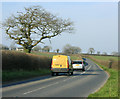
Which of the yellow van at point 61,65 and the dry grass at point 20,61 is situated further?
the yellow van at point 61,65

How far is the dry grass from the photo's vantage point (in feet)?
82.0

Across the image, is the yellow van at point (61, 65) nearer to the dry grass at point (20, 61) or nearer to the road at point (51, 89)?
the dry grass at point (20, 61)

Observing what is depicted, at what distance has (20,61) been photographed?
1134 inches

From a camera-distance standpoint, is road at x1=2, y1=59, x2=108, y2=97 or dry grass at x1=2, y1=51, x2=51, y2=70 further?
dry grass at x1=2, y1=51, x2=51, y2=70

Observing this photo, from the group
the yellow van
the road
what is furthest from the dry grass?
the road

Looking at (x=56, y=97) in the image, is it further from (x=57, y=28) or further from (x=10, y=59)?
(x=57, y=28)

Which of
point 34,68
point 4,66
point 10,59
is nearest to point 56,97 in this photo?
point 4,66

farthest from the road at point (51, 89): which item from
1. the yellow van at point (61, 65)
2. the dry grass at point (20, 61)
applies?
the yellow van at point (61, 65)

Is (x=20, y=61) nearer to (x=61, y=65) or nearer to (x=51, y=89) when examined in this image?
(x=61, y=65)

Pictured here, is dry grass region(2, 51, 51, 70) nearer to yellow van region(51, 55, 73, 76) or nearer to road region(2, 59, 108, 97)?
yellow van region(51, 55, 73, 76)

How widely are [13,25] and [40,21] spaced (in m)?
4.11

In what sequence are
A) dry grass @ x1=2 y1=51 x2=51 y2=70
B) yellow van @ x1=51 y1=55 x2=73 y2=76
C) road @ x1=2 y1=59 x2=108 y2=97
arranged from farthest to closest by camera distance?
yellow van @ x1=51 y1=55 x2=73 y2=76
dry grass @ x1=2 y1=51 x2=51 y2=70
road @ x1=2 y1=59 x2=108 y2=97

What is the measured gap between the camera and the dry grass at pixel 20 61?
24984 mm

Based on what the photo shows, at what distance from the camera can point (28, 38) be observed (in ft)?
127
